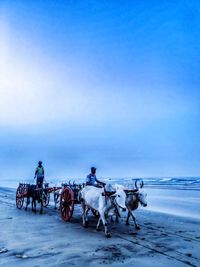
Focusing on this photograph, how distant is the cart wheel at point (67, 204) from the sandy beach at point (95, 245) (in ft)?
2.19

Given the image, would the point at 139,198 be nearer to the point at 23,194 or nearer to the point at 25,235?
the point at 25,235

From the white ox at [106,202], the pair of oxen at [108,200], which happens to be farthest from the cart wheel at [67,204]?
the white ox at [106,202]

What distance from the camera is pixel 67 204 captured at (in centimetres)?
1162

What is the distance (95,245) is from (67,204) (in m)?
4.57

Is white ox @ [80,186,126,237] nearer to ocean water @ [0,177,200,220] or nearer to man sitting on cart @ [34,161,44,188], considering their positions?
ocean water @ [0,177,200,220]

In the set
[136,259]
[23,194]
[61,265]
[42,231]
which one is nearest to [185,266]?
[136,259]

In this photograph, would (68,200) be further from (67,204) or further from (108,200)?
(108,200)

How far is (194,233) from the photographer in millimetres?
9055

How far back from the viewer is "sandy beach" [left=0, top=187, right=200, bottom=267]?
5910 millimetres

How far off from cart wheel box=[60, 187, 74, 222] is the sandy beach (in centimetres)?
67

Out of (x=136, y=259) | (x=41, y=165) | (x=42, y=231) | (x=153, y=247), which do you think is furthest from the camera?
(x=41, y=165)

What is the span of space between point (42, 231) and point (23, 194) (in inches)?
273

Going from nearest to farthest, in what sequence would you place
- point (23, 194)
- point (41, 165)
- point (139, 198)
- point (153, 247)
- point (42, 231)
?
point (153, 247) < point (42, 231) < point (139, 198) < point (23, 194) < point (41, 165)

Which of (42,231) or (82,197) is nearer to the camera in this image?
(42,231)
